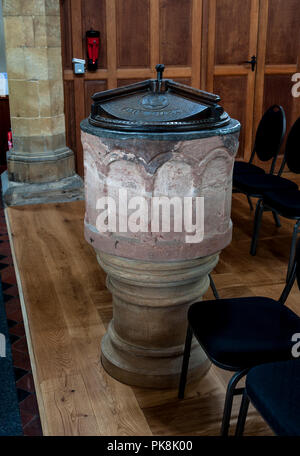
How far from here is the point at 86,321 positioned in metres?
2.79

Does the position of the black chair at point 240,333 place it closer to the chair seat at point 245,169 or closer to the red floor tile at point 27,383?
the red floor tile at point 27,383

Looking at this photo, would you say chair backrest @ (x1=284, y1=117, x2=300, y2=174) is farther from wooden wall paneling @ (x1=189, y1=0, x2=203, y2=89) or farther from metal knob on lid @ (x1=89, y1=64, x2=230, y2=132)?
metal knob on lid @ (x1=89, y1=64, x2=230, y2=132)

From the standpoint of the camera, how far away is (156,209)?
202 centimetres

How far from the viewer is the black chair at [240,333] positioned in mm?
1778

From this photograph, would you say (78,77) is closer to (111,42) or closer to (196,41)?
(111,42)

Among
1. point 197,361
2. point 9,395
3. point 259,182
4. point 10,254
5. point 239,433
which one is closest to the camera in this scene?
point 239,433

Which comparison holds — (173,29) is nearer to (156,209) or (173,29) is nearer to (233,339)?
(156,209)

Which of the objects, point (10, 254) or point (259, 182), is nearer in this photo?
point (259, 182)

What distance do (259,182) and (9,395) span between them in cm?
214

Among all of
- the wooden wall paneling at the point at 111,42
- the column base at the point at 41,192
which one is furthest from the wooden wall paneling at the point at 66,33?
the column base at the point at 41,192

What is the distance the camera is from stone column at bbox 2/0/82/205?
4.42 m

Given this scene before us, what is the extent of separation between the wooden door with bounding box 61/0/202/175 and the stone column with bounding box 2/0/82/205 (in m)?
0.28

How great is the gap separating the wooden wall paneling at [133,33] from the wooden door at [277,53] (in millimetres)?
1113
